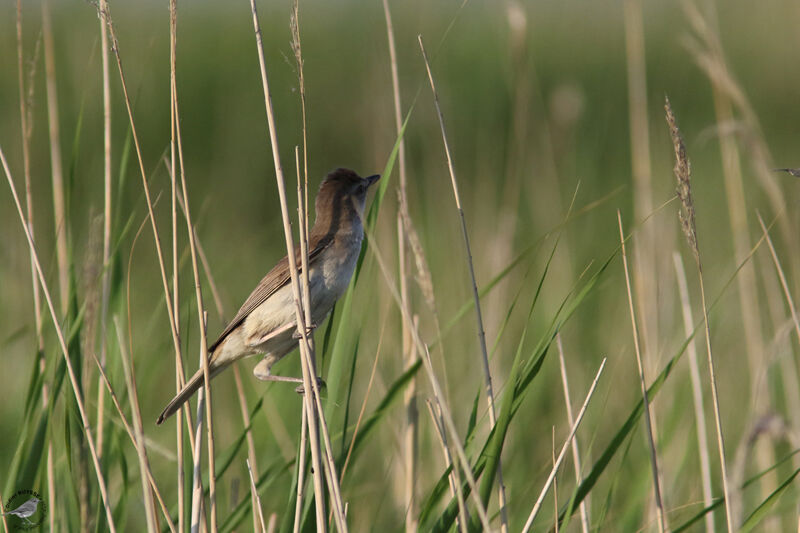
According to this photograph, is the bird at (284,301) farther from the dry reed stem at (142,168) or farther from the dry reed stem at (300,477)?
the dry reed stem at (142,168)

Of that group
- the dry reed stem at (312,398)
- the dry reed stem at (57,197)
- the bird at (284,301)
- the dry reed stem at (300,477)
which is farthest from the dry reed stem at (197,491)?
the dry reed stem at (57,197)

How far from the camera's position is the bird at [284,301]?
10.1 ft

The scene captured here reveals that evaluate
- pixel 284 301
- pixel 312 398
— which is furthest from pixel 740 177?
pixel 312 398

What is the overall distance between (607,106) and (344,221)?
21.8ft

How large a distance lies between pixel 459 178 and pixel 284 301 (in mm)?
6334

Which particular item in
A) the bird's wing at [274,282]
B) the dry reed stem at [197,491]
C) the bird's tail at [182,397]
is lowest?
the dry reed stem at [197,491]

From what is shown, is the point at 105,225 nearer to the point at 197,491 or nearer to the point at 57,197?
the point at 57,197

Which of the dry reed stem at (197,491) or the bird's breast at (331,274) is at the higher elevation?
the bird's breast at (331,274)

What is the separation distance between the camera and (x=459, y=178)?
9.40 m

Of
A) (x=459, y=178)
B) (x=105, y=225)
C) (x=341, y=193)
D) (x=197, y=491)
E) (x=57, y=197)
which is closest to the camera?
(x=197, y=491)

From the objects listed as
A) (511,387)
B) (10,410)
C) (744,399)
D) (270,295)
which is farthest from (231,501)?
(744,399)

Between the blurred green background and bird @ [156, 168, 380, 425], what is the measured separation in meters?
0.32

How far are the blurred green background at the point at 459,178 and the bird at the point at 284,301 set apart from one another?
32 cm

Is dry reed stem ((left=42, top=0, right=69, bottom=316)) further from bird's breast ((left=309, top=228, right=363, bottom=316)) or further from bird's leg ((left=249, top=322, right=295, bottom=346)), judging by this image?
bird's breast ((left=309, top=228, right=363, bottom=316))
